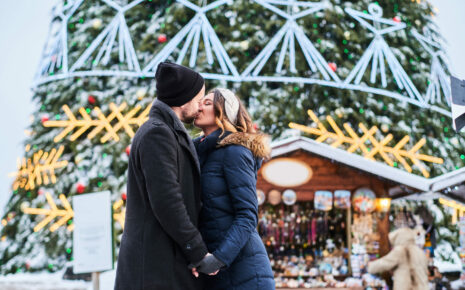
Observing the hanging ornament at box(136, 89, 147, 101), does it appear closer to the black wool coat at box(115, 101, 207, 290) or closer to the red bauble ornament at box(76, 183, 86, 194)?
the red bauble ornament at box(76, 183, 86, 194)

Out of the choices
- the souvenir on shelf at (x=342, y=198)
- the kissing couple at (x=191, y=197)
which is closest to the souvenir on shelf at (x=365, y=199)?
the souvenir on shelf at (x=342, y=198)

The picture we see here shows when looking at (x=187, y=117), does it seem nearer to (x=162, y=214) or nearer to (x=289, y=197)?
(x=162, y=214)

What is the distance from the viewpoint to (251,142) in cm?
257

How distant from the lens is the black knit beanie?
2430 millimetres

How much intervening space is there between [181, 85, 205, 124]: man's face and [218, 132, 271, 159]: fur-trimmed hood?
0.19 meters

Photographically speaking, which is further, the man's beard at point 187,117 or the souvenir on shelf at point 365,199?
the souvenir on shelf at point 365,199

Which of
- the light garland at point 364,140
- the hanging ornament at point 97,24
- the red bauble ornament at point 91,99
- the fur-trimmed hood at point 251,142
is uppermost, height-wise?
the hanging ornament at point 97,24

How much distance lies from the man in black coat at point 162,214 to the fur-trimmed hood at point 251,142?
226mm

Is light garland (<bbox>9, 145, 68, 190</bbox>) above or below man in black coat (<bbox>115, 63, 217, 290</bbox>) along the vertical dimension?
above

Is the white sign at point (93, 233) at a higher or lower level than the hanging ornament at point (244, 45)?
lower

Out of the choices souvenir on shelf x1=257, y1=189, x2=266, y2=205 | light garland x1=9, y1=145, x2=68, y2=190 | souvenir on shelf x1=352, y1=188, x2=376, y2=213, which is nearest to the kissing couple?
souvenir on shelf x1=257, y1=189, x2=266, y2=205

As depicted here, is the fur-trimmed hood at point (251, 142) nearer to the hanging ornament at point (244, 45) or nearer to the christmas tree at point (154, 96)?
the christmas tree at point (154, 96)

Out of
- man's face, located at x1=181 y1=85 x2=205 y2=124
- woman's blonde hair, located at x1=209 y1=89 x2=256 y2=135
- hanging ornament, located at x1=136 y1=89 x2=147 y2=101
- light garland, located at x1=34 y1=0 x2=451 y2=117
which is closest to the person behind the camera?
man's face, located at x1=181 y1=85 x2=205 y2=124

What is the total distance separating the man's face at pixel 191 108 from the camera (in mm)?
2512
